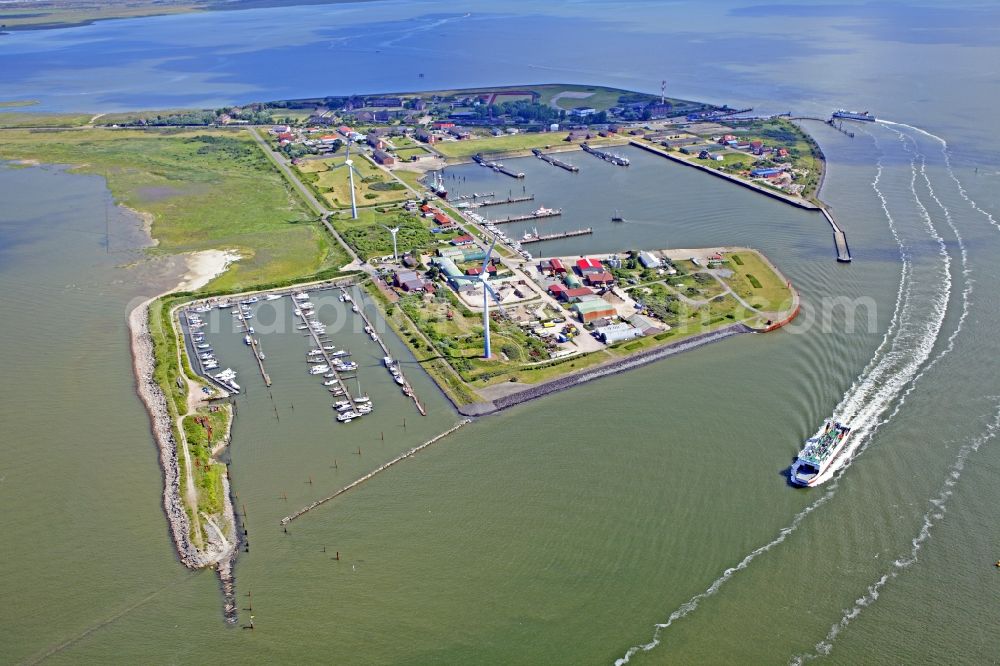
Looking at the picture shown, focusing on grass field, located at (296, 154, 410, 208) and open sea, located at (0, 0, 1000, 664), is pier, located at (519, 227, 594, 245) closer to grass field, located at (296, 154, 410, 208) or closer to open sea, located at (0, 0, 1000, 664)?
open sea, located at (0, 0, 1000, 664)

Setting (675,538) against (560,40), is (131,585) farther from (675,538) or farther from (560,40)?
(560,40)

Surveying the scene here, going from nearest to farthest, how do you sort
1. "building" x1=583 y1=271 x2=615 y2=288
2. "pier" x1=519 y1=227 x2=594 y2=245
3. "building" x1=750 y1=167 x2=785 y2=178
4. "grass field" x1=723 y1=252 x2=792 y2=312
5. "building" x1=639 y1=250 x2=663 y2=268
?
"grass field" x1=723 y1=252 x2=792 y2=312, "building" x1=583 y1=271 x2=615 y2=288, "building" x1=639 y1=250 x2=663 y2=268, "pier" x1=519 y1=227 x2=594 y2=245, "building" x1=750 y1=167 x2=785 y2=178

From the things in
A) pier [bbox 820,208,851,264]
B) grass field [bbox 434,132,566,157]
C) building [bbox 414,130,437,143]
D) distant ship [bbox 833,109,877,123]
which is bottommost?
pier [bbox 820,208,851,264]

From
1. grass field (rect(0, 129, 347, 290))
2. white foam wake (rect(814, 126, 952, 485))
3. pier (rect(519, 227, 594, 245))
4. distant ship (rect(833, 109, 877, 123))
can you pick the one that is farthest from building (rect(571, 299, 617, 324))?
distant ship (rect(833, 109, 877, 123))

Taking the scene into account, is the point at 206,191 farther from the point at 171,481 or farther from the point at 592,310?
Result: the point at 171,481

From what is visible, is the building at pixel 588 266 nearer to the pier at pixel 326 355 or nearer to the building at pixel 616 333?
the building at pixel 616 333

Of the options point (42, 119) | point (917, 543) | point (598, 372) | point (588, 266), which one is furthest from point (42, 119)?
point (917, 543)

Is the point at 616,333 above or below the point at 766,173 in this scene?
below
